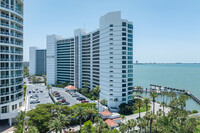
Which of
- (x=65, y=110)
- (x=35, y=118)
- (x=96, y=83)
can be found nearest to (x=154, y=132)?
(x=65, y=110)

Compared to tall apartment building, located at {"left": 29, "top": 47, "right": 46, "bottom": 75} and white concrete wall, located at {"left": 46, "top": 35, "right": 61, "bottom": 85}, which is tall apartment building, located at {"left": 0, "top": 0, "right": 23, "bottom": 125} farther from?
tall apartment building, located at {"left": 29, "top": 47, "right": 46, "bottom": 75}

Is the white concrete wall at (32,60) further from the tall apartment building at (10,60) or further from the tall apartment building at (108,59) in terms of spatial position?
the tall apartment building at (10,60)

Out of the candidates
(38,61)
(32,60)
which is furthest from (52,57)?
(32,60)

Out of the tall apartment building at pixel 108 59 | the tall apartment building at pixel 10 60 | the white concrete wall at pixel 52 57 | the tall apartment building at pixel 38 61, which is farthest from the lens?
the tall apartment building at pixel 38 61

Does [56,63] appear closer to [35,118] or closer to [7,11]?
[7,11]

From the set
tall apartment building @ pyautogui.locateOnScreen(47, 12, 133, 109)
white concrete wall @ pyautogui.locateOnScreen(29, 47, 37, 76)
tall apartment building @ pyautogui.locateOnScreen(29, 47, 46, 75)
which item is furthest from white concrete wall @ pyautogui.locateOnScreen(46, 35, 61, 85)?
white concrete wall @ pyautogui.locateOnScreen(29, 47, 37, 76)

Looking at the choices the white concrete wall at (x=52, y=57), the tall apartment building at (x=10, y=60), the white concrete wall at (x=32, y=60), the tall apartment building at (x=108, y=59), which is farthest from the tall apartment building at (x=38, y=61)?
the tall apartment building at (x=10, y=60)
